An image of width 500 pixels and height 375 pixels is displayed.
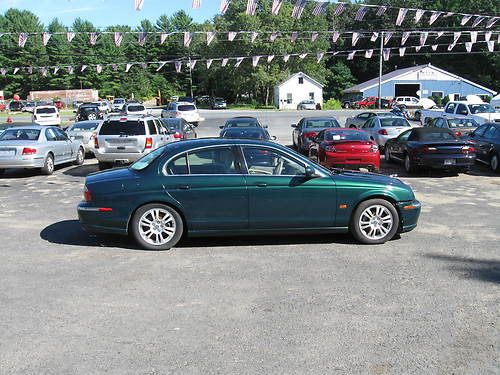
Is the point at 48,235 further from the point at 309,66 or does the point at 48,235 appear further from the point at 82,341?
the point at 309,66

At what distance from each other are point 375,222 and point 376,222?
0.05 feet

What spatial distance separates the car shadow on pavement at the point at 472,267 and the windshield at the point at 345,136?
7438 millimetres

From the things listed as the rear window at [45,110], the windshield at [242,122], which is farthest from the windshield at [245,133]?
the rear window at [45,110]

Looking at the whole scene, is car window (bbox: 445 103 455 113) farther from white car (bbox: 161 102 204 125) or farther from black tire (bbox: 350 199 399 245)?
black tire (bbox: 350 199 399 245)

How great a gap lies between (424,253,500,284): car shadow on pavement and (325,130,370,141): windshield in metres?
7.44

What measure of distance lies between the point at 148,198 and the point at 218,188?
0.96 m

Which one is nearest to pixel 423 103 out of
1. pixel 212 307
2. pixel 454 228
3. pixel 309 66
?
pixel 309 66

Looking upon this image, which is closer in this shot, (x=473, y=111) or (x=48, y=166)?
(x=48, y=166)

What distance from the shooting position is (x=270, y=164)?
7598 mm

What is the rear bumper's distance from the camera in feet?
47.6

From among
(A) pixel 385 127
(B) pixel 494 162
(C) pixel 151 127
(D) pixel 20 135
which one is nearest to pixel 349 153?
(B) pixel 494 162

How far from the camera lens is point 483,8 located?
79.7 metres

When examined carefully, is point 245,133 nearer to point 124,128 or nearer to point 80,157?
point 124,128

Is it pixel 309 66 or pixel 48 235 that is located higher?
pixel 309 66
